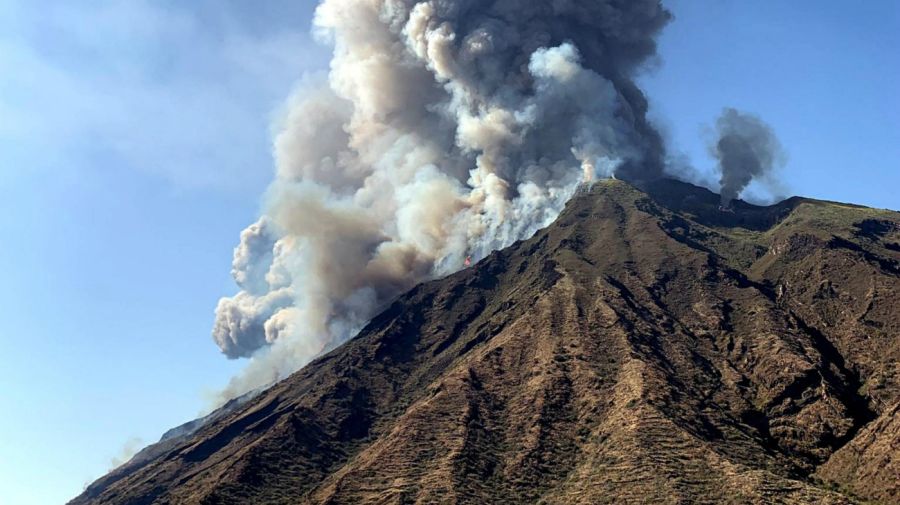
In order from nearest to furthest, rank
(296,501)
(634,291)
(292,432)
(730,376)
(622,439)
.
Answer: (622,439)
(296,501)
(730,376)
(292,432)
(634,291)

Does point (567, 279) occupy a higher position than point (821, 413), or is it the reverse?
point (567, 279)

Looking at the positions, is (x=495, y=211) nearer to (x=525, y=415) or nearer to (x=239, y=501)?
(x=525, y=415)

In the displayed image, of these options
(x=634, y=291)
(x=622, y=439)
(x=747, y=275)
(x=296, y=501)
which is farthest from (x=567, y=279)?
(x=296, y=501)

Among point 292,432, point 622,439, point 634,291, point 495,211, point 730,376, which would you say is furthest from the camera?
point 495,211

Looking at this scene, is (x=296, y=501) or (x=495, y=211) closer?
(x=296, y=501)

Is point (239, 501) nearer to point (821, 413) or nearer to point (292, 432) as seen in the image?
point (292, 432)

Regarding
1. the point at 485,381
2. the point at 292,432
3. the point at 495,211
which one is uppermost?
the point at 495,211
